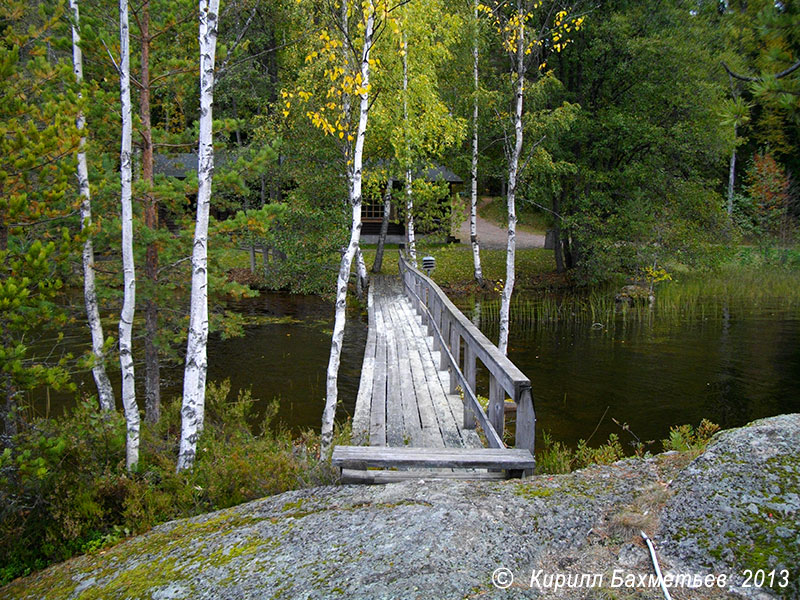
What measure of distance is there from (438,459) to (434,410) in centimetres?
255

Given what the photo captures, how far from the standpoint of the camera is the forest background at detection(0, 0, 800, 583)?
5145 mm

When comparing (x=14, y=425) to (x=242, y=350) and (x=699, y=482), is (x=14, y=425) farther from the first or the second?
(x=242, y=350)

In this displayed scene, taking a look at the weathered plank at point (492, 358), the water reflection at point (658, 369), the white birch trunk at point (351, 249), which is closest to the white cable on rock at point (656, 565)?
the weathered plank at point (492, 358)

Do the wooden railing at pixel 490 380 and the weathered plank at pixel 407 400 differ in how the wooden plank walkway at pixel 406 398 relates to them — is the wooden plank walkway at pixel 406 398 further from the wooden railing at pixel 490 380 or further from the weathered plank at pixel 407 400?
the wooden railing at pixel 490 380

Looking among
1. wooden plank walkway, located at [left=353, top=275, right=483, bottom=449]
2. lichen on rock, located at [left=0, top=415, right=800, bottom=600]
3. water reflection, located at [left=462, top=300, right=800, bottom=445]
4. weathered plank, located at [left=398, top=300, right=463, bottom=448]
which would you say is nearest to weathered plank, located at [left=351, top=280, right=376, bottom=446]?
wooden plank walkway, located at [left=353, top=275, right=483, bottom=449]

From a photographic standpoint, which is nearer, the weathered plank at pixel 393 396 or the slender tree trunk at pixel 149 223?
the weathered plank at pixel 393 396

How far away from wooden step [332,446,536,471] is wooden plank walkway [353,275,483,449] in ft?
2.13

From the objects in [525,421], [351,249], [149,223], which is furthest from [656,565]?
[149,223]

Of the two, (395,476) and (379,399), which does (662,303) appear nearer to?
(379,399)

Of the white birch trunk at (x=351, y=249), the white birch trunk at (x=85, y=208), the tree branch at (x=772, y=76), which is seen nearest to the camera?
the tree branch at (x=772, y=76)

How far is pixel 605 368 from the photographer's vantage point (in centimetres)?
1242

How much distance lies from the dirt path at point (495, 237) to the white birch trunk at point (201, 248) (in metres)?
24.6

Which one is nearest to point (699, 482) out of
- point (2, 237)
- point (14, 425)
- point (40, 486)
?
point (40, 486)

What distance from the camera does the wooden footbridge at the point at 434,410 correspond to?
431 centimetres
